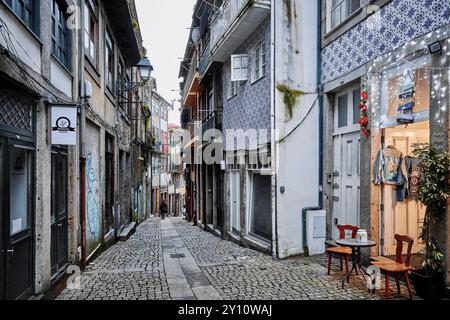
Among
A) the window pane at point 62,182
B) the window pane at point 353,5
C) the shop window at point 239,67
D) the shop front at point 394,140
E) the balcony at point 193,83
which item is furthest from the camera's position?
the balcony at point 193,83

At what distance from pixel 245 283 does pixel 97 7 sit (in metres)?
8.79

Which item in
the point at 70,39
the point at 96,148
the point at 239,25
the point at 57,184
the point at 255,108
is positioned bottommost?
the point at 57,184

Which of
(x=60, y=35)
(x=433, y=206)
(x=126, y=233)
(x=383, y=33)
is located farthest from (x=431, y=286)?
(x=126, y=233)

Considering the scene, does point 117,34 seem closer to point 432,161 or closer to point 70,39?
point 70,39

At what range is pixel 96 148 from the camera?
10.2 m

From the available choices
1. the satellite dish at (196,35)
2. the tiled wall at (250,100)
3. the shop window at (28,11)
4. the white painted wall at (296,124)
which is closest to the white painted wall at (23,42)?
the shop window at (28,11)

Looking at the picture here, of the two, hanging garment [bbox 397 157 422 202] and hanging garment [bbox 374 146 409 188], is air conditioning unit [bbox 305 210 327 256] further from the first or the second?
hanging garment [bbox 397 157 422 202]

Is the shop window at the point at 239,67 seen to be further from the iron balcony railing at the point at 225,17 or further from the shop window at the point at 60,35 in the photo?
the shop window at the point at 60,35

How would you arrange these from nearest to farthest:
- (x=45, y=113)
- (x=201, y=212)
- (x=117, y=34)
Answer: (x=45, y=113), (x=117, y=34), (x=201, y=212)

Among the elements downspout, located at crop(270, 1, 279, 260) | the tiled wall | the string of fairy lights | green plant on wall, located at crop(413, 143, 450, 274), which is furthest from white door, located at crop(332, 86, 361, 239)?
green plant on wall, located at crop(413, 143, 450, 274)

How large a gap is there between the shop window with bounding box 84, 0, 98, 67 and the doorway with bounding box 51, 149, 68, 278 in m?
3.37

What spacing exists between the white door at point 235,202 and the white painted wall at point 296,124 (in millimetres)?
3462

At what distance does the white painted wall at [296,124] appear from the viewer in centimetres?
938

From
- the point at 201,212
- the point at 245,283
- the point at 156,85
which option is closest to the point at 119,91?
the point at 201,212
